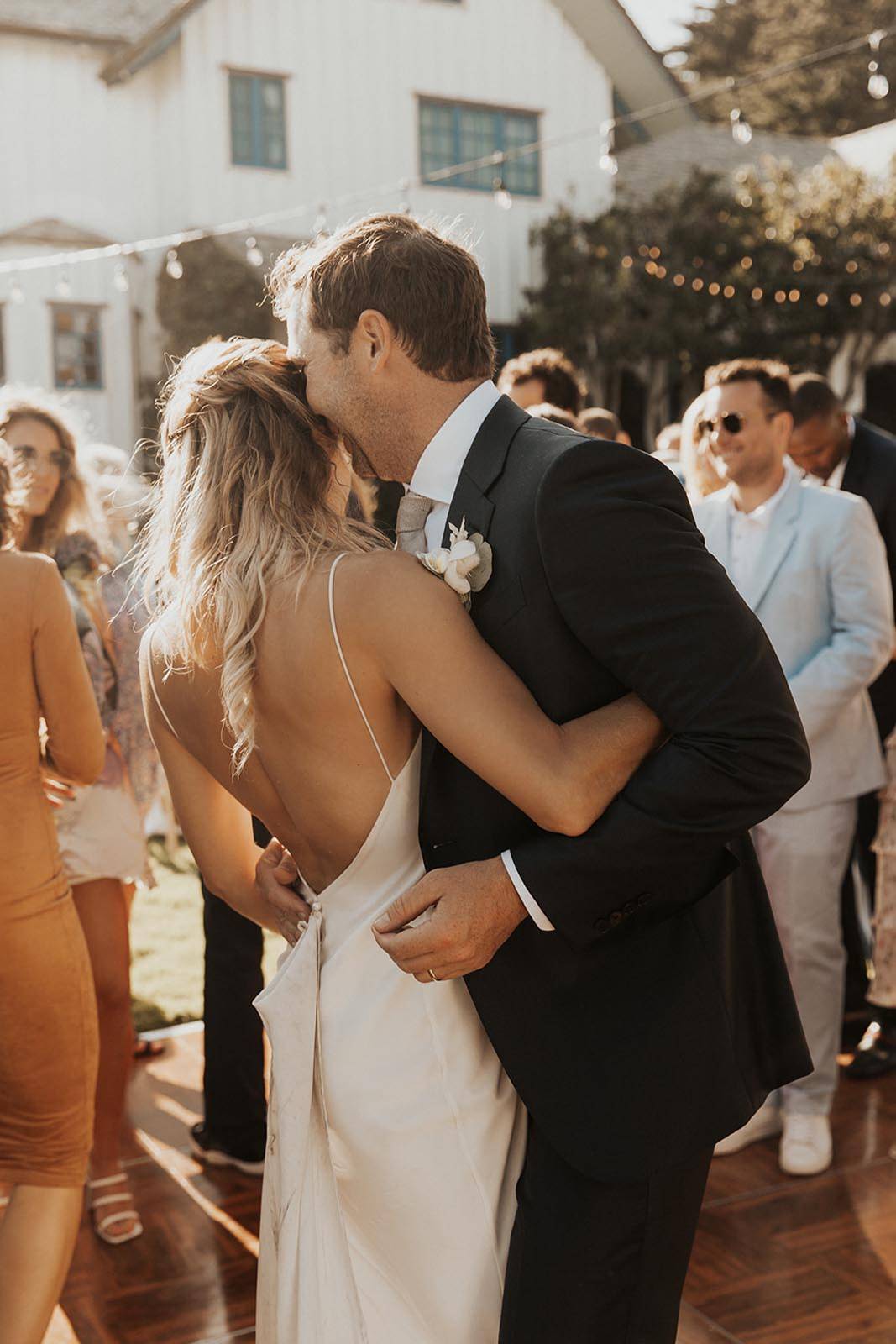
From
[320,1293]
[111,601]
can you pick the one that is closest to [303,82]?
[111,601]

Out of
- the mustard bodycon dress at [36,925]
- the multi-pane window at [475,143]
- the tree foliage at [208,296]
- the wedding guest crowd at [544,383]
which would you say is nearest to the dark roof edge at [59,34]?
the tree foliage at [208,296]

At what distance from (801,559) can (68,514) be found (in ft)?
6.60

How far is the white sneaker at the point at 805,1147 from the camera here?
370cm

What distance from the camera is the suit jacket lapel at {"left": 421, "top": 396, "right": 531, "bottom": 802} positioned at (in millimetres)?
1705

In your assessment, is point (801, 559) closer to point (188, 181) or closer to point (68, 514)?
point (68, 514)

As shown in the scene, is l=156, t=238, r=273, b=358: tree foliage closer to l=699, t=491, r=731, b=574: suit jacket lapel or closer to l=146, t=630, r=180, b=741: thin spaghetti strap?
l=699, t=491, r=731, b=574: suit jacket lapel

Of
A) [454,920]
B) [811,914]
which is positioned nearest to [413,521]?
[454,920]

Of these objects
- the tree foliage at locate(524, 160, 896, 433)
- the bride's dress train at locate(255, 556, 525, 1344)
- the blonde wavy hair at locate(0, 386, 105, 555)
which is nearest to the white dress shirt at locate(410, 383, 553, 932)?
the bride's dress train at locate(255, 556, 525, 1344)

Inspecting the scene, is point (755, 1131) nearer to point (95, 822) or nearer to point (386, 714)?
point (95, 822)

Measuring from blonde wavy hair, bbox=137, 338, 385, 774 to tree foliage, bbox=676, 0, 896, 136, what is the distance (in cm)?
3351

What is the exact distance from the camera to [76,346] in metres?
17.6

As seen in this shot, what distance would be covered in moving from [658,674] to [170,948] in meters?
5.01

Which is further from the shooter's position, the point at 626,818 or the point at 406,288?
the point at 406,288

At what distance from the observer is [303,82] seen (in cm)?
1841
